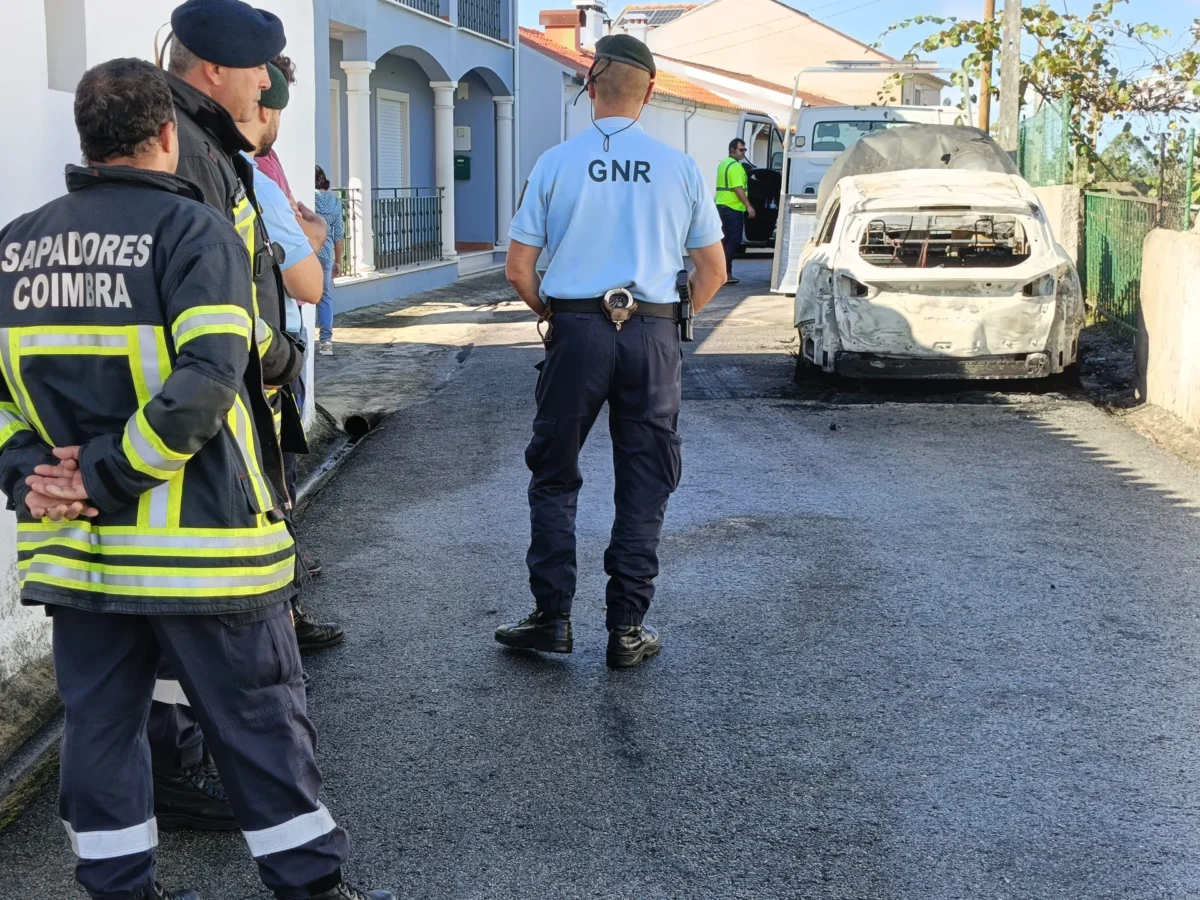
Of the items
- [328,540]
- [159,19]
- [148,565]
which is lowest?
[328,540]

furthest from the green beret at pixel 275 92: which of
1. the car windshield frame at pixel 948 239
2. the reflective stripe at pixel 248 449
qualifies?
the car windshield frame at pixel 948 239

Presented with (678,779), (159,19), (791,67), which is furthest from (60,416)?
(791,67)

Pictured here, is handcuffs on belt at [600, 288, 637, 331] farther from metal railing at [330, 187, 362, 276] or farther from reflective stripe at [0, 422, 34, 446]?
metal railing at [330, 187, 362, 276]

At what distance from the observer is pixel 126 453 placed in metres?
2.60

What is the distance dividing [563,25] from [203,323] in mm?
36732

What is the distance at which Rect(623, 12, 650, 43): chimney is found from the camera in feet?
181

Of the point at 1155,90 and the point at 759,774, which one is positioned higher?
the point at 1155,90

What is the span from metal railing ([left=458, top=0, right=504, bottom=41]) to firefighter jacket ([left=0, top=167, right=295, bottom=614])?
806 inches

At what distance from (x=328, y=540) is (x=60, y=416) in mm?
3669

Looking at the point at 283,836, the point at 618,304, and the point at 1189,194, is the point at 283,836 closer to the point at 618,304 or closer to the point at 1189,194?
the point at 618,304

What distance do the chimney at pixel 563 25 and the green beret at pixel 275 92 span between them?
114 feet

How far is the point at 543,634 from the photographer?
4703mm

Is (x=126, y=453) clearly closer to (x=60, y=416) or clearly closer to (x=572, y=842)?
(x=60, y=416)

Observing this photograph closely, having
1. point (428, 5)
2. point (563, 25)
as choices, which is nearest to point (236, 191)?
point (428, 5)
